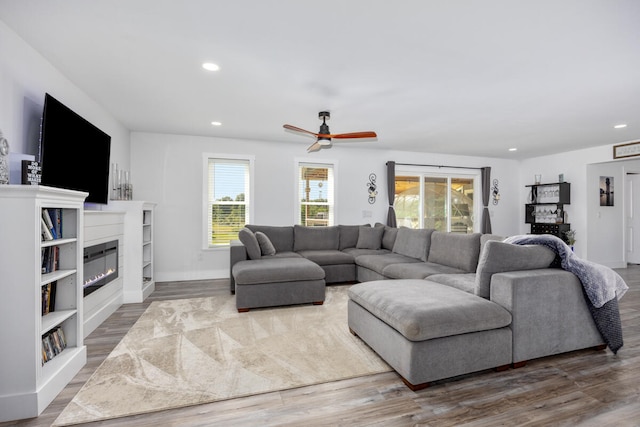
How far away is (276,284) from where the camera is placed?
3.75 m

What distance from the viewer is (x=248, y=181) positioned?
18.8 ft

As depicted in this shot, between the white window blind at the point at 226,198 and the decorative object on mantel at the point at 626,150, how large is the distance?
22.9 ft

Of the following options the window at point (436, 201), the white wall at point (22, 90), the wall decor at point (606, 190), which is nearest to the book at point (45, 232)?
the white wall at point (22, 90)

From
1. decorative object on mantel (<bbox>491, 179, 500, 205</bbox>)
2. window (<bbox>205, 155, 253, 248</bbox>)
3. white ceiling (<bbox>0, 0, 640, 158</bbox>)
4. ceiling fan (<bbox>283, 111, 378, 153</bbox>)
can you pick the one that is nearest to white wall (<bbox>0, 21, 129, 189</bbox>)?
white ceiling (<bbox>0, 0, 640, 158</bbox>)

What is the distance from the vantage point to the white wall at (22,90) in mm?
2309

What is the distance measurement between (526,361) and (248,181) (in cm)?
476

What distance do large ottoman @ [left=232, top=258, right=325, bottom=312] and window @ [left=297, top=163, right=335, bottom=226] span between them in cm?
223

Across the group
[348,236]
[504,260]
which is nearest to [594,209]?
[348,236]

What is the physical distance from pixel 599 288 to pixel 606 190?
5.97m

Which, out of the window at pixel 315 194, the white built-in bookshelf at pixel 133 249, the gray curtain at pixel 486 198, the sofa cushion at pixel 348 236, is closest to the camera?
the white built-in bookshelf at pixel 133 249

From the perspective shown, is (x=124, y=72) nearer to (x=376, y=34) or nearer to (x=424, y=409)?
(x=376, y=34)

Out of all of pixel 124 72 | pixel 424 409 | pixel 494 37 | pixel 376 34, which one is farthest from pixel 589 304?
pixel 124 72

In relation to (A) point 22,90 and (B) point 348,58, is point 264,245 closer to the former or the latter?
(B) point 348,58

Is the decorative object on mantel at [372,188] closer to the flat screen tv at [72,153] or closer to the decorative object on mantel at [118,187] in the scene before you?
the decorative object on mantel at [118,187]
